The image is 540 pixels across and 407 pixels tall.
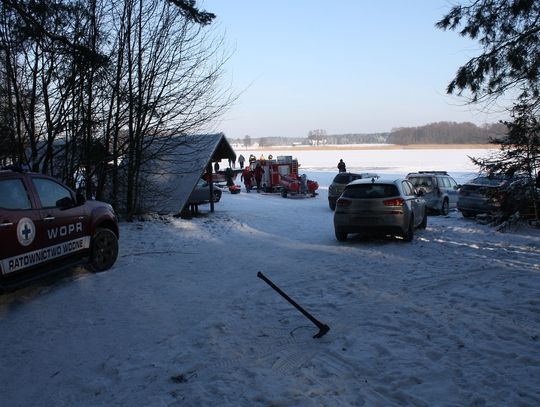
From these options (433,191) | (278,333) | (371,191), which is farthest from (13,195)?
(433,191)

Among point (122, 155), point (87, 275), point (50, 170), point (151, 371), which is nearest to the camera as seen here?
point (151, 371)

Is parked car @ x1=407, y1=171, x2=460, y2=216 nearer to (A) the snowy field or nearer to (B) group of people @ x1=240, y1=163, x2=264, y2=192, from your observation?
(A) the snowy field

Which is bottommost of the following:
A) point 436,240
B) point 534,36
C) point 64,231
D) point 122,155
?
point 436,240

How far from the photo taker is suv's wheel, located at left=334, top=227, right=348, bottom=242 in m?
11.4

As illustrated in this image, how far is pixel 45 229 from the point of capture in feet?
21.1

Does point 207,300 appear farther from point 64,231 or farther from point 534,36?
point 534,36

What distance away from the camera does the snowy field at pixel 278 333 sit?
3.91m

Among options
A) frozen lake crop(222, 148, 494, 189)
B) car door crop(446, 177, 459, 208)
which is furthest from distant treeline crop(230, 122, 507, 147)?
car door crop(446, 177, 459, 208)

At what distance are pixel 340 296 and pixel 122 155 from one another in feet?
30.8

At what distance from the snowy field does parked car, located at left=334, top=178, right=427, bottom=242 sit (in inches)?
52.3

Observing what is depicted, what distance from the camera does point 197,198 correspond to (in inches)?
757

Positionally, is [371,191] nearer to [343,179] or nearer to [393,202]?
[393,202]

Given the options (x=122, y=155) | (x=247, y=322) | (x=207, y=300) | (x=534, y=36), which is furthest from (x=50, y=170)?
(x=534, y=36)

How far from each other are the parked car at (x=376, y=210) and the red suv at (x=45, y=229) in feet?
17.9
